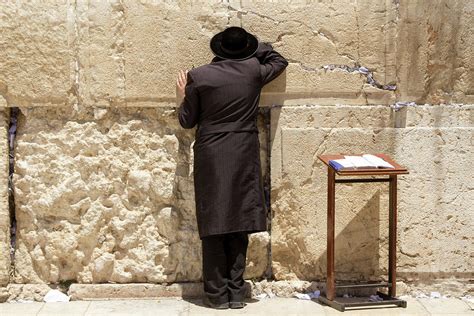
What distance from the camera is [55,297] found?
4871 millimetres

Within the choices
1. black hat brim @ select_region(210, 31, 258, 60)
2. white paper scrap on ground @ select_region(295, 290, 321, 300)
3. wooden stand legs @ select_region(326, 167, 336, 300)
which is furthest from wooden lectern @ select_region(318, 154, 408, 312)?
black hat brim @ select_region(210, 31, 258, 60)

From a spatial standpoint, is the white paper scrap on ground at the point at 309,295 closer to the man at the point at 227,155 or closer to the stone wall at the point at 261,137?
the stone wall at the point at 261,137

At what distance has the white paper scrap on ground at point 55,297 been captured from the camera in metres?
4.86

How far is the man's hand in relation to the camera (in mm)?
4746

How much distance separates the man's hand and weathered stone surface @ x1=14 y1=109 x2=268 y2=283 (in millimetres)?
207

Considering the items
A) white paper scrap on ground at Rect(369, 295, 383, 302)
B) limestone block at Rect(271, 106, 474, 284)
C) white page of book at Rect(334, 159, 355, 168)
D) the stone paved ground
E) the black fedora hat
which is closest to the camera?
white page of book at Rect(334, 159, 355, 168)

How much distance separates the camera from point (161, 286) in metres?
4.91

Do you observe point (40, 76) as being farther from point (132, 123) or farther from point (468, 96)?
point (468, 96)

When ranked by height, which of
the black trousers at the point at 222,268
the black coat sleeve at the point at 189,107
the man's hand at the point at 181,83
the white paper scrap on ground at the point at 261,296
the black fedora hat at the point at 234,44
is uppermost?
the black fedora hat at the point at 234,44

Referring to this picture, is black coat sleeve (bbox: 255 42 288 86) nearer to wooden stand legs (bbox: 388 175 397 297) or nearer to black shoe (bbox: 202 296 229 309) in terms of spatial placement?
wooden stand legs (bbox: 388 175 397 297)

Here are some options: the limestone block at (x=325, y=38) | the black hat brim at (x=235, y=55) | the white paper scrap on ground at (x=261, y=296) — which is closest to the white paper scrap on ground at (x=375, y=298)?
the white paper scrap on ground at (x=261, y=296)

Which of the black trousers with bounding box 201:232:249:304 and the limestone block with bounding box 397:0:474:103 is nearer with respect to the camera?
the black trousers with bounding box 201:232:249:304

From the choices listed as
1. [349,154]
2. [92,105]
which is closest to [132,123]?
[92,105]

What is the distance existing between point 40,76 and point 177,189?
1.15m
